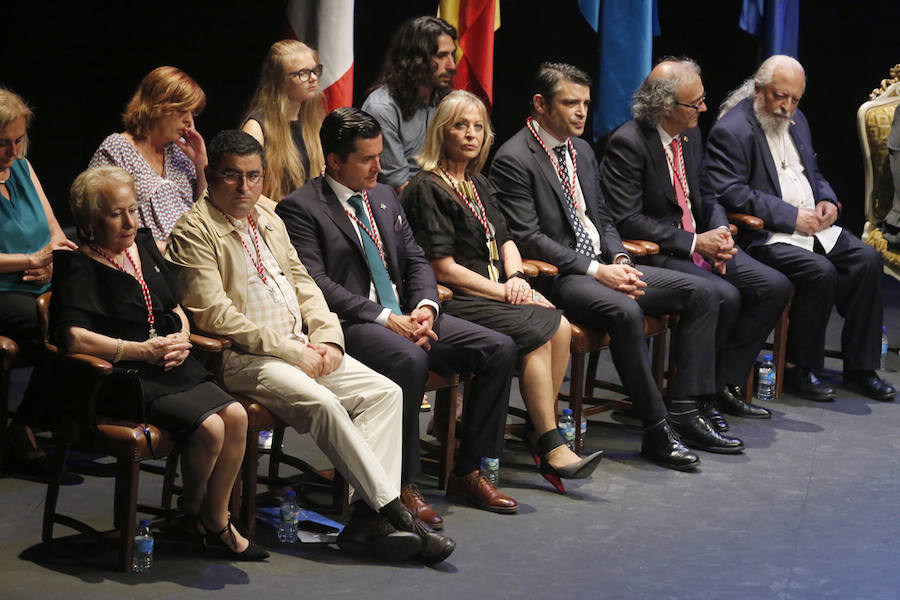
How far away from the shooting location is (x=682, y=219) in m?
5.31

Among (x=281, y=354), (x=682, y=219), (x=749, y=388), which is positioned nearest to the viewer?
(x=281, y=354)

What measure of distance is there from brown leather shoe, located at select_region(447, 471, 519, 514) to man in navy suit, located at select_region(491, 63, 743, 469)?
78 centimetres

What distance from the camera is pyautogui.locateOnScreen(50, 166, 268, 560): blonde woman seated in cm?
332

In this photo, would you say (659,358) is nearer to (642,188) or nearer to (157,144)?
(642,188)

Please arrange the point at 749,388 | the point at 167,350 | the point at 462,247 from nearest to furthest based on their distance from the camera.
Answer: the point at 167,350 → the point at 462,247 → the point at 749,388

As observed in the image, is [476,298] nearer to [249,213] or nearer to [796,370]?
[249,213]

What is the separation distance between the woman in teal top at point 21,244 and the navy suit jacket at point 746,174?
2857mm

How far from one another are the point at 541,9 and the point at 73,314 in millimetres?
A: 4758

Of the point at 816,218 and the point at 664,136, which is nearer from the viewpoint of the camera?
the point at 664,136

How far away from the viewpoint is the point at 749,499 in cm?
422

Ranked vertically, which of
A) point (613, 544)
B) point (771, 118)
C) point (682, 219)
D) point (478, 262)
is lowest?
point (613, 544)

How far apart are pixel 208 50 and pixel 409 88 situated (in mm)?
2422

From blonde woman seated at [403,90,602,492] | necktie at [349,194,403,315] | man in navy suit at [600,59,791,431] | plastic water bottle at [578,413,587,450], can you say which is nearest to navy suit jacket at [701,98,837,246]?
man in navy suit at [600,59,791,431]

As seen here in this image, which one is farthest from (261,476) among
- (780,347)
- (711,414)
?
(780,347)
